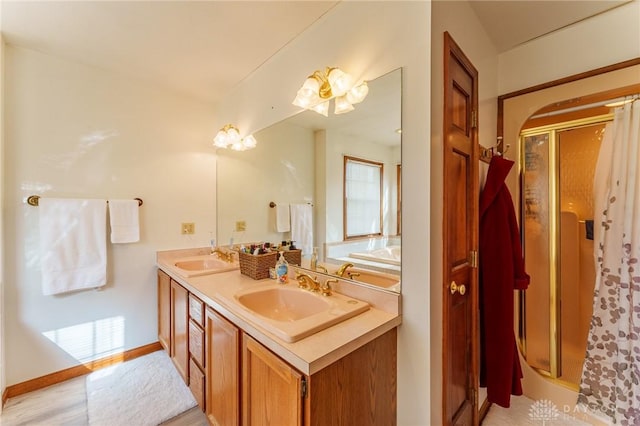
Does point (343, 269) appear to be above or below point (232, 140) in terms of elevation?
below

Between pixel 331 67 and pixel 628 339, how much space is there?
7.34ft

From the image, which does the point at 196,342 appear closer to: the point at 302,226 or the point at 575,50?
the point at 302,226

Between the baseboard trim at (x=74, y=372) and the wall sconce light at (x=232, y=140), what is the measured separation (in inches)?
79.4

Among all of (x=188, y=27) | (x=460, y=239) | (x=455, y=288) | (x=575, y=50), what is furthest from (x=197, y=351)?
(x=575, y=50)

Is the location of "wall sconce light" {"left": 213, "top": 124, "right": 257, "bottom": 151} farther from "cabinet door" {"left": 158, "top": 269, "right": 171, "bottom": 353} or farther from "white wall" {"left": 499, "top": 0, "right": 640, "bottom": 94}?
"white wall" {"left": 499, "top": 0, "right": 640, "bottom": 94}

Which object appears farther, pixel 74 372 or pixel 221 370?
pixel 74 372

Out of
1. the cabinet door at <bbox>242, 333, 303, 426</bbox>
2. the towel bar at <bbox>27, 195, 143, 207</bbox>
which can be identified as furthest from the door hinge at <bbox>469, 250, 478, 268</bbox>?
the towel bar at <bbox>27, 195, 143, 207</bbox>

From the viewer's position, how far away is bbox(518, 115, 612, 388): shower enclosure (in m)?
1.77

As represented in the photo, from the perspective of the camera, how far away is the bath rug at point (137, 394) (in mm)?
1678

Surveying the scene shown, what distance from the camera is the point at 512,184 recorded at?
75.0 inches

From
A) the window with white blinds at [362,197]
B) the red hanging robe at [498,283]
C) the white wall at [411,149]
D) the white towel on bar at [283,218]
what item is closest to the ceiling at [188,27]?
the white wall at [411,149]

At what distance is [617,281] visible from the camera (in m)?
1.48

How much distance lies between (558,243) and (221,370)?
7.70 ft

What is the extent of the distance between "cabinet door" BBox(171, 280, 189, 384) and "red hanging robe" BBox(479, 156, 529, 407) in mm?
1945
